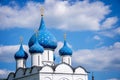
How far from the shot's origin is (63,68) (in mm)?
34219

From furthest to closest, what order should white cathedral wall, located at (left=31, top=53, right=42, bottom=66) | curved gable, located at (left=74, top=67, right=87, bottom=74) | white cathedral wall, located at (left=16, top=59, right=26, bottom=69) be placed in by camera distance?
1. white cathedral wall, located at (left=16, top=59, right=26, bottom=69)
2. curved gable, located at (left=74, top=67, right=87, bottom=74)
3. white cathedral wall, located at (left=31, top=53, right=42, bottom=66)

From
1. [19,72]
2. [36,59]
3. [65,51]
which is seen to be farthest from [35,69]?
[65,51]

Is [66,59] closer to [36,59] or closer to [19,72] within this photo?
[36,59]

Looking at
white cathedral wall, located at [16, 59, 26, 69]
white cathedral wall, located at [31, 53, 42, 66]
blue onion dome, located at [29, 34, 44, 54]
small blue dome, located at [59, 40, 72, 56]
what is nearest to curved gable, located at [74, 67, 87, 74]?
small blue dome, located at [59, 40, 72, 56]

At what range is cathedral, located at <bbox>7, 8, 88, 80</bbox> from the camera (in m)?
33.3

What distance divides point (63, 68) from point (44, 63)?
2494 millimetres

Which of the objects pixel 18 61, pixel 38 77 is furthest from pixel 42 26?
pixel 38 77

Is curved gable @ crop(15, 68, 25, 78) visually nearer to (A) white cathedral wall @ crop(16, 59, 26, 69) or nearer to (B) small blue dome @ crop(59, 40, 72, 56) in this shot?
(A) white cathedral wall @ crop(16, 59, 26, 69)

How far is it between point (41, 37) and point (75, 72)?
5.03m

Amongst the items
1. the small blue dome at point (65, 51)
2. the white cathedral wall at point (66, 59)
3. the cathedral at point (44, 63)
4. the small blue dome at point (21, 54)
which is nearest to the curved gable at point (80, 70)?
the cathedral at point (44, 63)

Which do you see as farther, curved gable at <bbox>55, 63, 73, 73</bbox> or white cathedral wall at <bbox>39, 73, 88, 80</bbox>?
curved gable at <bbox>55, 63, 73, 73</bbox>

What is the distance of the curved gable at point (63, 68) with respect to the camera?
33.9 m

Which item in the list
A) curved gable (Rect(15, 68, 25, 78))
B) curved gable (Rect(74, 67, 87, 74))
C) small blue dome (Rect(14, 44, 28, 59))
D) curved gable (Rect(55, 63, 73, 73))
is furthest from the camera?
small blue dome (Rect(14, 44, 28, 59))

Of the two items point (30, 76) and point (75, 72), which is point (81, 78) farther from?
point (30, 76)
